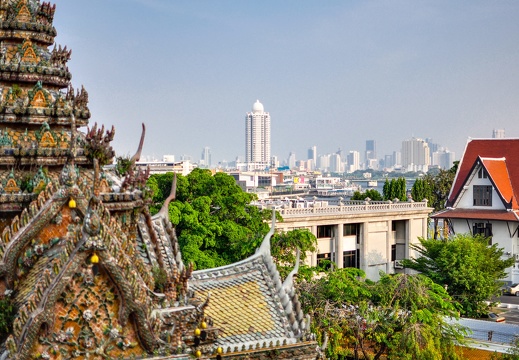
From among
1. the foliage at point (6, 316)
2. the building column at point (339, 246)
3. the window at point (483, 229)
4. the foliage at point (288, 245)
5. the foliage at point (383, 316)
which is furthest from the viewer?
the window at point (483, 229)

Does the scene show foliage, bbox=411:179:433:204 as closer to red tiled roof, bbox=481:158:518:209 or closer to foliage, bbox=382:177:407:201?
foliage, bbox=382:177:407:201

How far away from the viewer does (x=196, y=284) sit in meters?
16.7

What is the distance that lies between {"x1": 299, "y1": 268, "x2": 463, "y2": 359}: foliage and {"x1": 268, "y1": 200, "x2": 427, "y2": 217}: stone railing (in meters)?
18.8

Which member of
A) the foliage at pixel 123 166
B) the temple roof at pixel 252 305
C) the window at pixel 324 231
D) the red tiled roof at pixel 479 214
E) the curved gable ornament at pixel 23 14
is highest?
the curved gable ornament at pixel 23 14

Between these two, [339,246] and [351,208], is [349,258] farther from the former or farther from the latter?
[351,208]

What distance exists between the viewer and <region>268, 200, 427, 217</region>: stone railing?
49666 mm

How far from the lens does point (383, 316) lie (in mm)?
28391

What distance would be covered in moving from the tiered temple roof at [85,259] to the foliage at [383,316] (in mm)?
10846

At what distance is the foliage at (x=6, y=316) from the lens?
39.9ft

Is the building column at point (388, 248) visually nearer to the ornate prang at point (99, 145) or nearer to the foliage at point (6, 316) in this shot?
the ornate prang at point (99, 145)

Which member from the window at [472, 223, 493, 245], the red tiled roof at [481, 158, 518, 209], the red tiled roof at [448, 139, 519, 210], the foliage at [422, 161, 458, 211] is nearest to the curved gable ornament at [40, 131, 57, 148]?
the window at [472, 223, 493, 245]

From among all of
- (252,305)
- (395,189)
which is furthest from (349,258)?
(252,305)

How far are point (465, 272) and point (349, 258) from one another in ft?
54.7

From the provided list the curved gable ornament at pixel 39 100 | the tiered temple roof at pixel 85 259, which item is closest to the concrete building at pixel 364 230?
the tiered temple roof at pixel 85 259
